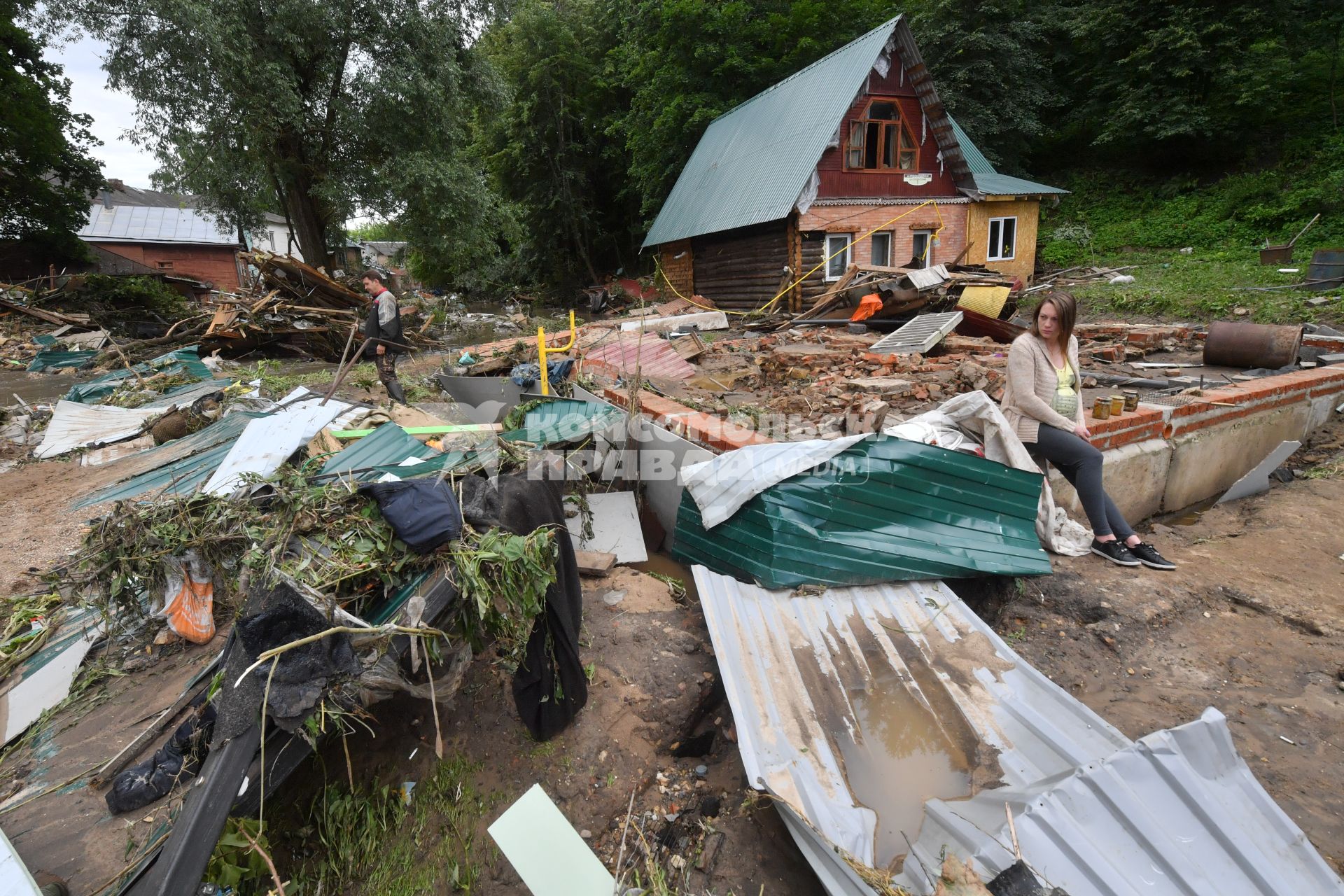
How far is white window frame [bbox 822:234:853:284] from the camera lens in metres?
14.2

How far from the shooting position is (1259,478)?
15.3 feet

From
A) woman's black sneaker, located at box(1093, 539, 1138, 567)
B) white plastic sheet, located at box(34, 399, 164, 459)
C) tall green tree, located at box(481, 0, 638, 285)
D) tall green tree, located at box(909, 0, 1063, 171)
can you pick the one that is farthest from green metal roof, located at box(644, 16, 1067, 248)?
white plastic sheet, located at box(34, 399, 164, 459)

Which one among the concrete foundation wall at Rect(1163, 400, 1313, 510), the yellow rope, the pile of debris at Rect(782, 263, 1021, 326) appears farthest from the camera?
the yellow rope

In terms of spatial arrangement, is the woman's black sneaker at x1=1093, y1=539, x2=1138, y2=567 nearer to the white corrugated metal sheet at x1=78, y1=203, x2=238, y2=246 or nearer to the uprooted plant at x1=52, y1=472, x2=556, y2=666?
the uprooted plant at x1=52, y1=472, x2=556, y2=666

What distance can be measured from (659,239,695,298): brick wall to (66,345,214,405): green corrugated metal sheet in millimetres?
11754

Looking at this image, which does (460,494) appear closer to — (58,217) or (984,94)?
(984,94)

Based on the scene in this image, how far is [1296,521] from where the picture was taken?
13.0 ft

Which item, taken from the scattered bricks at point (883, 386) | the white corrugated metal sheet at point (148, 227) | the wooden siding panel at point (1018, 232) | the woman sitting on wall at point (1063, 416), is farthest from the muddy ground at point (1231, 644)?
the white corrugated metal sheet at point (148, 227)

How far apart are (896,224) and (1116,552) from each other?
13097 mm

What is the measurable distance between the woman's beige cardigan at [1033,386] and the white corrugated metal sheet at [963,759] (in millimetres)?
1170

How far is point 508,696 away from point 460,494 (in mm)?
975

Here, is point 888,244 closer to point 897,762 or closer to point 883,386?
point 883,386

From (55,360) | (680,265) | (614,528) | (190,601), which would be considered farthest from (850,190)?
(55,360)

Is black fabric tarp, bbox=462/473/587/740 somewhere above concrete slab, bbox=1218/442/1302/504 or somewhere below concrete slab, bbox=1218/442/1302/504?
above
